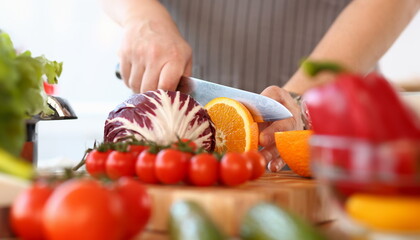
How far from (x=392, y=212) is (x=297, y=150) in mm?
587

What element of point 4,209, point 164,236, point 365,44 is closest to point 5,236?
point 4,209

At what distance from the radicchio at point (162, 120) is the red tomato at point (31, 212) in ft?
2.06

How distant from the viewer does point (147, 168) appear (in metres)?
1.02

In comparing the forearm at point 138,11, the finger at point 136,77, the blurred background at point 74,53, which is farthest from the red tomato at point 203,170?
the blurred background at point 74,53

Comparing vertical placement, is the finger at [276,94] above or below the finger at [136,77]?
below

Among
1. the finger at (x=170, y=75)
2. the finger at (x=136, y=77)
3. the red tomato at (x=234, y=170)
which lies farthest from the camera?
the finger at (x=136, y=77)

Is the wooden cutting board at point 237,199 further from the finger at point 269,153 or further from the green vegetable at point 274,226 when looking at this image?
the finger at point 269,153

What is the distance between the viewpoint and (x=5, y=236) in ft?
2.53

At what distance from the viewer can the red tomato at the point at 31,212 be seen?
683 millimetres

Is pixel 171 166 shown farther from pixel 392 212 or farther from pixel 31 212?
pixel 392 212

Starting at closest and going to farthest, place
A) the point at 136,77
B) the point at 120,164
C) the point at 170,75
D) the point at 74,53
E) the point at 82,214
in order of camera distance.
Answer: the point at 82,214
the point at 120,164
the point at 170,75
the point at 136,77
the point at 74,53

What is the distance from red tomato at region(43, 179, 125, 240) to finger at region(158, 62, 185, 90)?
3.43 feet

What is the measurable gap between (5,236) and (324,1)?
6.05 feet

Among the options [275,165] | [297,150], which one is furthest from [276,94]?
[297,150]
